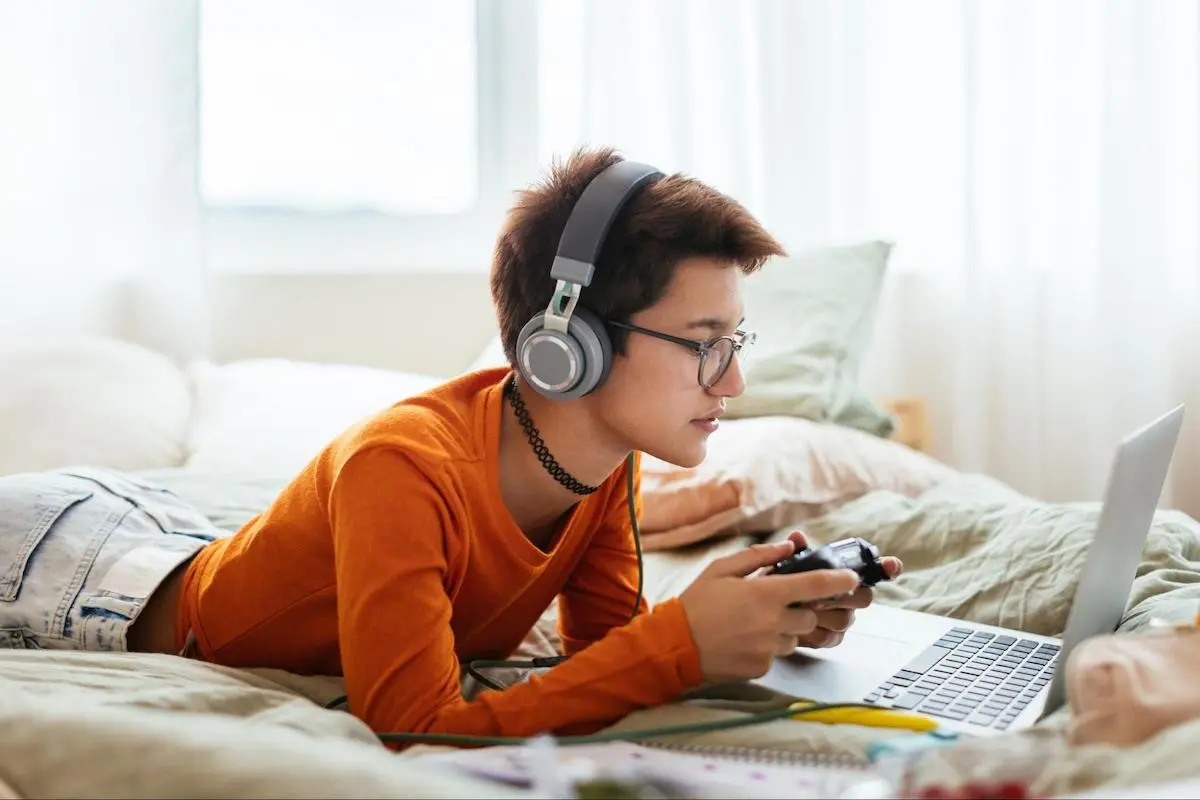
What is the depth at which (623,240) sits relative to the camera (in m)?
1.11

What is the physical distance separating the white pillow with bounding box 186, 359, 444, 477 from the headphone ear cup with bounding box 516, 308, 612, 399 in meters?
0.88

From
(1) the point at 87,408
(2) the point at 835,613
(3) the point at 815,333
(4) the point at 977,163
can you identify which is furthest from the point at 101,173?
(2) the point at 835,613

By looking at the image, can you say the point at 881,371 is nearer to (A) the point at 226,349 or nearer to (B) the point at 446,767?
(A) the point at 226,349

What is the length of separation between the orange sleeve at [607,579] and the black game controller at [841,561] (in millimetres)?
298

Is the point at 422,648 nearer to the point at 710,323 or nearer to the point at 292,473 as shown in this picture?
the point at 710,323

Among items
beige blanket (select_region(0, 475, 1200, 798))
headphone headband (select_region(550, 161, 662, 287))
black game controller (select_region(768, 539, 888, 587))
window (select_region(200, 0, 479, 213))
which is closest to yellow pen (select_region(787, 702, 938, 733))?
beige blanket (select_region(0, 475, 1200, 798))

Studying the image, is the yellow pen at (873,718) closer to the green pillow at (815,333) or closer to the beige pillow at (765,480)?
the beige pillow at (765,480)

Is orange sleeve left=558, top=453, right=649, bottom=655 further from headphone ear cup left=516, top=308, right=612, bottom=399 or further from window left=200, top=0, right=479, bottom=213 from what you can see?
window left=200, top=0, right=479, bottom=213

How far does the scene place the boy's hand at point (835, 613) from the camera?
3.48 ft

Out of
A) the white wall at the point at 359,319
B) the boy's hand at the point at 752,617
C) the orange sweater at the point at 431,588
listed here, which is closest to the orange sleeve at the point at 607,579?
the orange sweater at the point at 431,588

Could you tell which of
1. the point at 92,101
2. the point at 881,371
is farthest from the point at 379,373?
the point at 881,371

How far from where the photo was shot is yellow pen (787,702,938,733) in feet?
2.86

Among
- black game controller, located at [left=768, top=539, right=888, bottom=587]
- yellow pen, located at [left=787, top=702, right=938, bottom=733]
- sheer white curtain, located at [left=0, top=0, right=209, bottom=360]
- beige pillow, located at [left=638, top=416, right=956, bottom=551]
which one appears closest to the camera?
yellow pen, located at [left=787, top=702, right=938, bottom=733]

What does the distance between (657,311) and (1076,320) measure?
1500 mm
